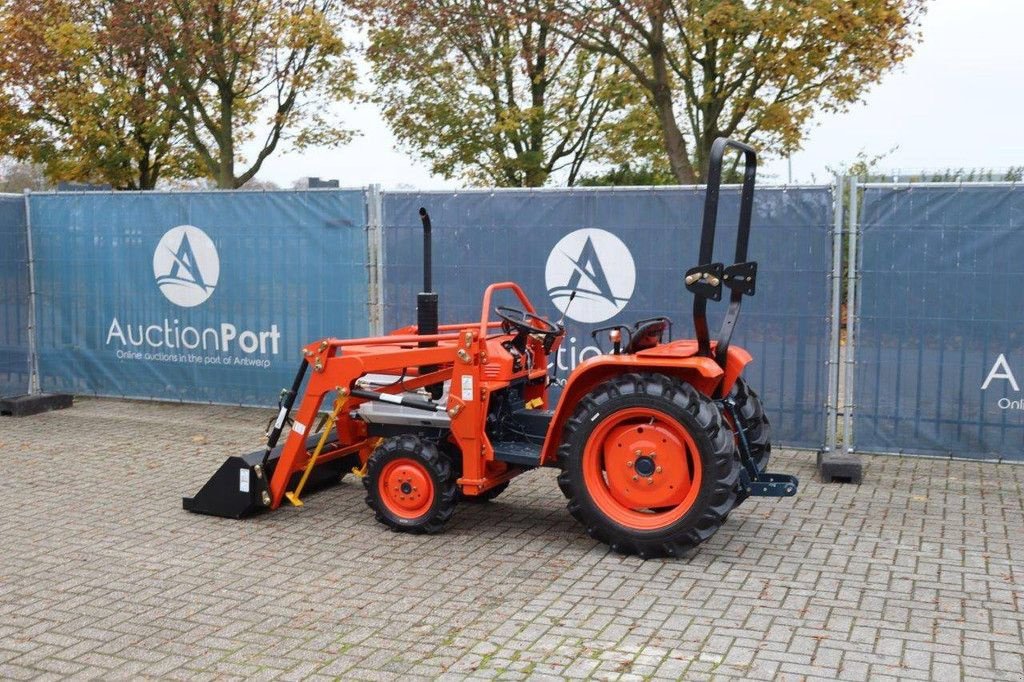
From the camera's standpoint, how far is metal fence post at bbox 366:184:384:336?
11.5 m

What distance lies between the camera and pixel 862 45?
2083 cm

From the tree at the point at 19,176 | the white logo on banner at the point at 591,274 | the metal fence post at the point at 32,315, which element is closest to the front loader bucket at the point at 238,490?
the white logo on banner at the point at 591,274

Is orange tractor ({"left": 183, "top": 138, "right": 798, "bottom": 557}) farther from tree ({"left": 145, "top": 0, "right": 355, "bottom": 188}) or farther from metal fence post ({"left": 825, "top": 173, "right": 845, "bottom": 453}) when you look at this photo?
tree ({"left": 145, "top": 0, "right": 355, "bottom": 188})

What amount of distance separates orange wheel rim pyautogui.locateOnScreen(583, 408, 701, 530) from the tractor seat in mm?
560

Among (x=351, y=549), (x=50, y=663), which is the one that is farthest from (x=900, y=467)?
(x=50, y=663)

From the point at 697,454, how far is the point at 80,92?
77.9ft

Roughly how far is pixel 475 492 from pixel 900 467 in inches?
160

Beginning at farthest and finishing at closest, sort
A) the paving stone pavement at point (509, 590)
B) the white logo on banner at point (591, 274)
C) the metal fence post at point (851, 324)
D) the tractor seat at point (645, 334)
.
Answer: the white logo on banner at point (591, 274) < the metal fence post at point (851, 324) < the tractor seat at point (645, 334) < the paving stone pavement at point (509, 590)

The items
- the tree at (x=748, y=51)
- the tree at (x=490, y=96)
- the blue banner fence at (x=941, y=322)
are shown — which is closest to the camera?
the blue banner fence at (x=941, y=322)

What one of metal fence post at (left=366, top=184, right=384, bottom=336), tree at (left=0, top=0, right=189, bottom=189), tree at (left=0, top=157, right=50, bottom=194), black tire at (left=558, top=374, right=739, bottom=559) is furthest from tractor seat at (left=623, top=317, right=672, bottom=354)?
tree at (left=0, top=157, right=50, bottom=194)

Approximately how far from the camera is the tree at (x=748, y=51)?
20281mm

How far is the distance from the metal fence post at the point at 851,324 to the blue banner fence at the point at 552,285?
2cm

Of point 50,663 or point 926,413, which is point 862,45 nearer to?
point 926,413

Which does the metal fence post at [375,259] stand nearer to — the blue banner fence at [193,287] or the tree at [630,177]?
the blue banner fence at [193,287]
